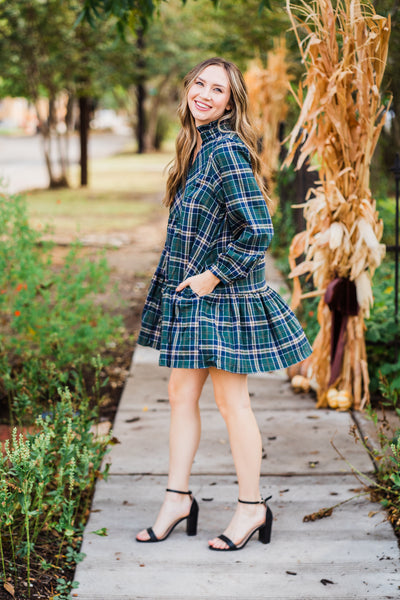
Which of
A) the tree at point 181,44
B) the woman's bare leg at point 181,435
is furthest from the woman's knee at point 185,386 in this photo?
the tree at point 181,44

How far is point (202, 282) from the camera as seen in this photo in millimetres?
2754

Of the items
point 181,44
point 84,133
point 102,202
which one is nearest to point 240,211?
point 102,202

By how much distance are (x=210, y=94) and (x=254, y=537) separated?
1778 millimetres

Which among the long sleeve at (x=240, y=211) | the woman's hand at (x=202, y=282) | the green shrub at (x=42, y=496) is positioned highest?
the long sleeve at (x=240, y=211)

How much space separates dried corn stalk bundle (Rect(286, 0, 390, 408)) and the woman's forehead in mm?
986

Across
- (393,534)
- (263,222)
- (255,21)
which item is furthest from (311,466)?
(255,21)

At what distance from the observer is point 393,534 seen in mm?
Answer: 3076

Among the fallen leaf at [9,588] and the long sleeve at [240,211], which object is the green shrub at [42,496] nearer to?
the fallen leaf at [9,588]

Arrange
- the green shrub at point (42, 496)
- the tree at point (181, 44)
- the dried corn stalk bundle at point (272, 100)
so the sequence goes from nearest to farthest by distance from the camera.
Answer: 1. the green shrub at point (42, 496)
2. the dried corn stalk bundle at point (272, 100)
3. the tree at point (181, 44)

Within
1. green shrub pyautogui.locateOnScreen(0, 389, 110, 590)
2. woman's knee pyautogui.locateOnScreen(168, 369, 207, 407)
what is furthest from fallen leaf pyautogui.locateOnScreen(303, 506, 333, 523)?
A: green shrub pyautogui.locateOnScreen(0, 389, 110, 590)

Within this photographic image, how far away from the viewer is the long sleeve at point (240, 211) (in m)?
2.71

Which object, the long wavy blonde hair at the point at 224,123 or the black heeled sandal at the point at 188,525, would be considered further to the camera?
the black heeled sandal at the point at 188,525

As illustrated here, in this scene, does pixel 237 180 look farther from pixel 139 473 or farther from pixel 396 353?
pixel 396 353

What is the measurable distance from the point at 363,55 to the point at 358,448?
199 cm
